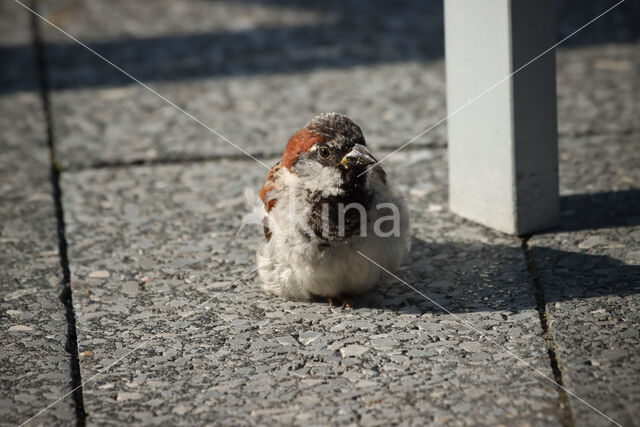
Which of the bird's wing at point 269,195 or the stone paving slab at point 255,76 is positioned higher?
the stone paving slab at point 255,76

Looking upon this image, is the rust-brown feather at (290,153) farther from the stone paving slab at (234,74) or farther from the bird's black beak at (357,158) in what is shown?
the stone paving slab at (234,74)

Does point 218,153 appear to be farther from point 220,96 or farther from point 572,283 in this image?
point 572,283

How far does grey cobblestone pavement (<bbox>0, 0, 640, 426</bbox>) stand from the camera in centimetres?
325

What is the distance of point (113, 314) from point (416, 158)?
2434 mm

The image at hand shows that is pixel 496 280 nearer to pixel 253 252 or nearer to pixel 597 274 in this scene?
pixel 597 274

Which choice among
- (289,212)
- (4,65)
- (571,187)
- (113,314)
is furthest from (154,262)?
(4,65)

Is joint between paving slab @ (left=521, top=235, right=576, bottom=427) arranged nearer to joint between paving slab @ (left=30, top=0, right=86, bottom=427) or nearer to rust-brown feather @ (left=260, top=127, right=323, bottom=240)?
rust-brown feather @ (left=260, top=127, right=323, bottom=240)

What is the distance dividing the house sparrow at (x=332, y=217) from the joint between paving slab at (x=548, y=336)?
0.68m

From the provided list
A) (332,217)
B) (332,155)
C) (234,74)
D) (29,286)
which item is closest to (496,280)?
(332,217)

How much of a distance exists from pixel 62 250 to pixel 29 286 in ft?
1.38

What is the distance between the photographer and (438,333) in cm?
365

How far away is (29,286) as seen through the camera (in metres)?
4.21

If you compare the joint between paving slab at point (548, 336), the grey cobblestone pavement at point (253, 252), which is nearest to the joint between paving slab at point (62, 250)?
the grey cobblestone pavement at point (253, 252)

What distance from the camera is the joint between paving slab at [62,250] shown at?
334 centimetres
